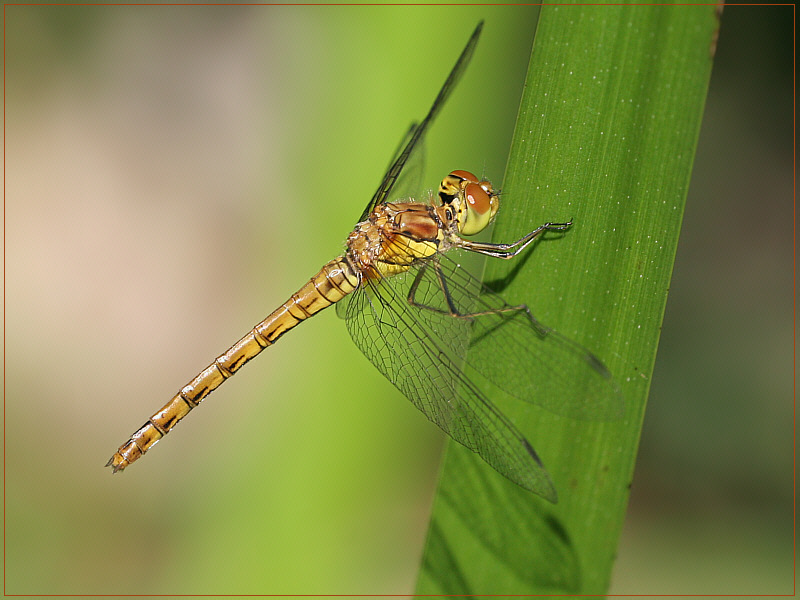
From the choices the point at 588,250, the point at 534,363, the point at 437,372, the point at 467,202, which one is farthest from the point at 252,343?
the point at 588,250

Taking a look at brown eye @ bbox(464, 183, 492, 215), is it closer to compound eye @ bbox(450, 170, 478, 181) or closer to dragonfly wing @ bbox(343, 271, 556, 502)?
compound eye @ bbox(450, 170, 478, 181)

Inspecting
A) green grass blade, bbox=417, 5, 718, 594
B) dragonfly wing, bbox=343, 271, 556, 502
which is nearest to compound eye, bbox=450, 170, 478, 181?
dragonfly wing, bbox=343, 271, 556, 502

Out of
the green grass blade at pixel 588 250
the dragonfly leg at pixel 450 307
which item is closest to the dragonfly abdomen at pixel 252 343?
the dragonfly leg at pixel 450 307

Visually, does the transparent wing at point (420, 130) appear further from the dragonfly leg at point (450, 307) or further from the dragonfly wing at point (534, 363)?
the dragonfly wing at point (534, 363)

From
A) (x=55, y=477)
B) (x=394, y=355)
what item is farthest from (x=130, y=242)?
(x=394, y=355)

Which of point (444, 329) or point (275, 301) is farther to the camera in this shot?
point (275, 301)

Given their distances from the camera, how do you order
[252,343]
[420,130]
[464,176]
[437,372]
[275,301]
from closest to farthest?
[437,372] → [464,176] → [420,130] → [252,343] → [275,301]

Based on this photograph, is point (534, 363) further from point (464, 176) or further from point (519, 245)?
point (464, 176)
